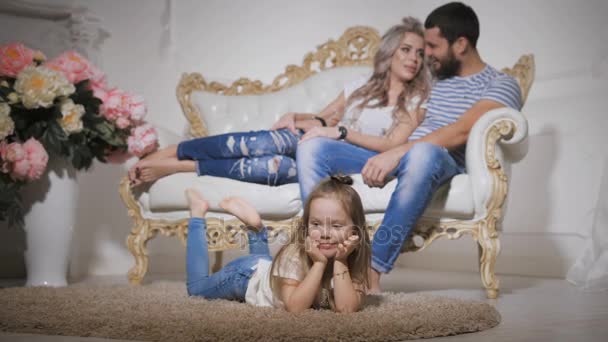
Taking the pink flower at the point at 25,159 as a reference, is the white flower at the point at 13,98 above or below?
above

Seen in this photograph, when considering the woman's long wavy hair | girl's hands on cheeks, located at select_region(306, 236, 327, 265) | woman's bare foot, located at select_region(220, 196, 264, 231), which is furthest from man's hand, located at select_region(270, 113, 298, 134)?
girl's hands on cheeks, located at select_region(306, 236, 327, 265)

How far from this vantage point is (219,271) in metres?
2.12

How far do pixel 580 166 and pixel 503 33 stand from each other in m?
0.80

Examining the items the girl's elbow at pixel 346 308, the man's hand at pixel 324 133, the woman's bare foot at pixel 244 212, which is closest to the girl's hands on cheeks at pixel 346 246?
the girl's elbow at pixel 346 308

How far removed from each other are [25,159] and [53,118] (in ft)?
0.59

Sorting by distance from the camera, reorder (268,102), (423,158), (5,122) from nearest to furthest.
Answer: (423,158) → (5,122) → (268,102)

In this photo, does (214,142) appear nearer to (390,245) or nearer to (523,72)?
(390,245)

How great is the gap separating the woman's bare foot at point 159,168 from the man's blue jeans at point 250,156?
0.16 ft

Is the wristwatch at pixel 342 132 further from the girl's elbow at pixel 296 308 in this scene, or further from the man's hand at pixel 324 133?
the girl's elbow at pixel 296 308

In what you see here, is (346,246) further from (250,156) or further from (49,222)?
(49,222)

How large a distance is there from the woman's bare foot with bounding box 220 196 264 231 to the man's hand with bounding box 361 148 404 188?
47 centimetres

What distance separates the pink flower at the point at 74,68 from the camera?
2689mm

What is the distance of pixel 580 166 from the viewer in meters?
3.21

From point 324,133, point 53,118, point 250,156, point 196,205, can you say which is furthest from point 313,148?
point 53,118
